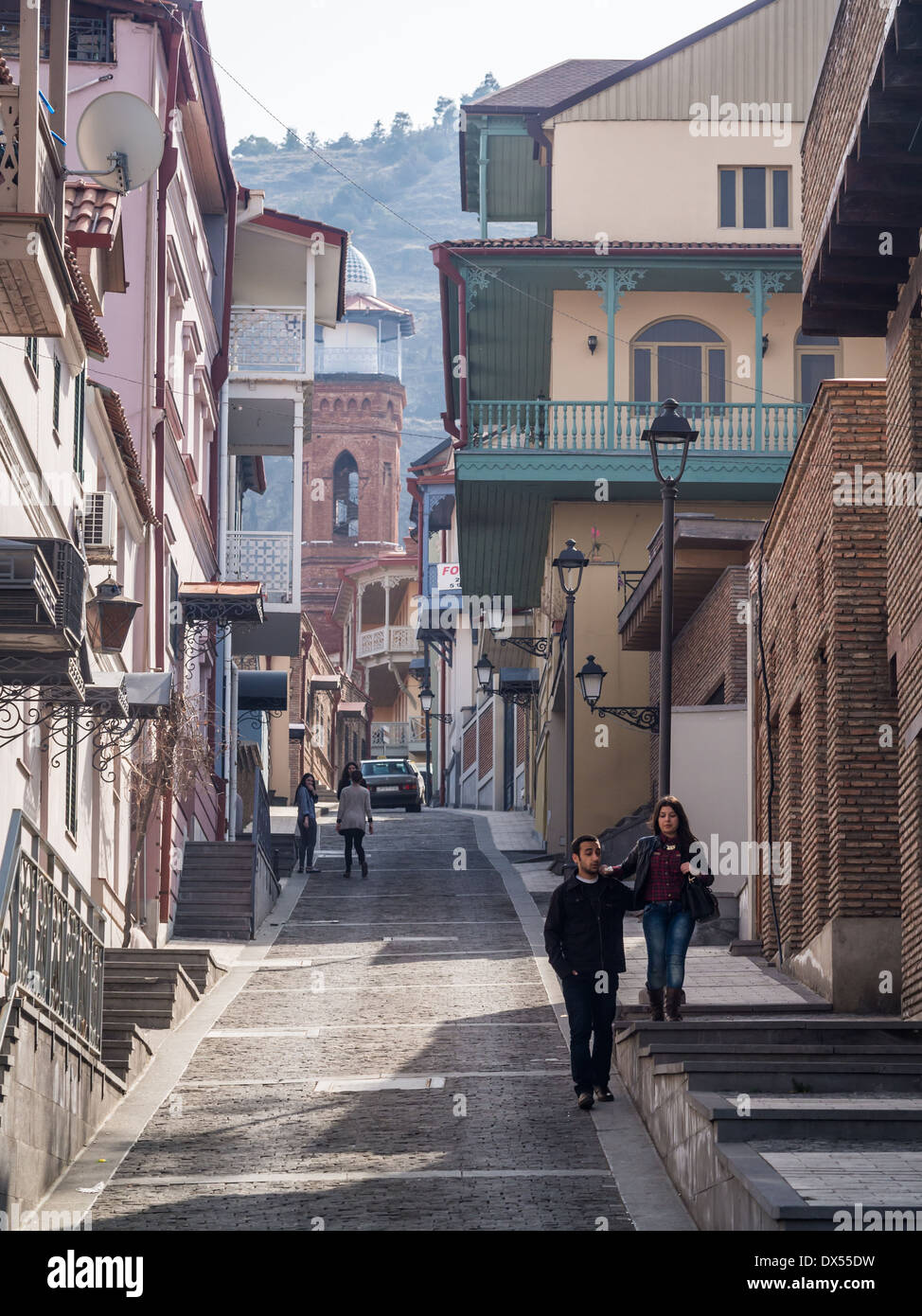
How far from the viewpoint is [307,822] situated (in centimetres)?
2731

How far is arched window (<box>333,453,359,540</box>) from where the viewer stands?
8769 cm

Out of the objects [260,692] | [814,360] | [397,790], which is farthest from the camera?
[397,790]

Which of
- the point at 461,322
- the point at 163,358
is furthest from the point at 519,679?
the point at 163,358

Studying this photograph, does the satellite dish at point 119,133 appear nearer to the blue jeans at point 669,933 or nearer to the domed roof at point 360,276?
the blue jeans at point 669,933

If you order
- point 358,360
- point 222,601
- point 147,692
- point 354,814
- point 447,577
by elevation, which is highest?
point 358,360

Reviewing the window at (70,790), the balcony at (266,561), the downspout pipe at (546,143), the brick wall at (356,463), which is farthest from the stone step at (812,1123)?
the brick wall at (356,463)

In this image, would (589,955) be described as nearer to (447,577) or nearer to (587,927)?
(587,927)

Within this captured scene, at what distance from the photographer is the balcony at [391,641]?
80.0 m

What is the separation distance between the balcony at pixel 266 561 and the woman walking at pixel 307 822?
3.07m

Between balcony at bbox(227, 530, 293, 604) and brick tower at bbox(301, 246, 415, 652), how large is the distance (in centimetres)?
5330

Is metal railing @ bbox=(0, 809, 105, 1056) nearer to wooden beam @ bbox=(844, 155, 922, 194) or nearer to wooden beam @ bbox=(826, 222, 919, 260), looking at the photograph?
wooden beam @ bbox=(844, 155, 922, 194)

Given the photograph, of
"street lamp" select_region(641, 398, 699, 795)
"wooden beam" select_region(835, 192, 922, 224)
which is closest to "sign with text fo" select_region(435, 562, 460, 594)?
"street lamp" select_region(641, 398, 699, 795)

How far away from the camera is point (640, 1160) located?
10.0 metres

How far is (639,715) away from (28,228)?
20.0 metres
